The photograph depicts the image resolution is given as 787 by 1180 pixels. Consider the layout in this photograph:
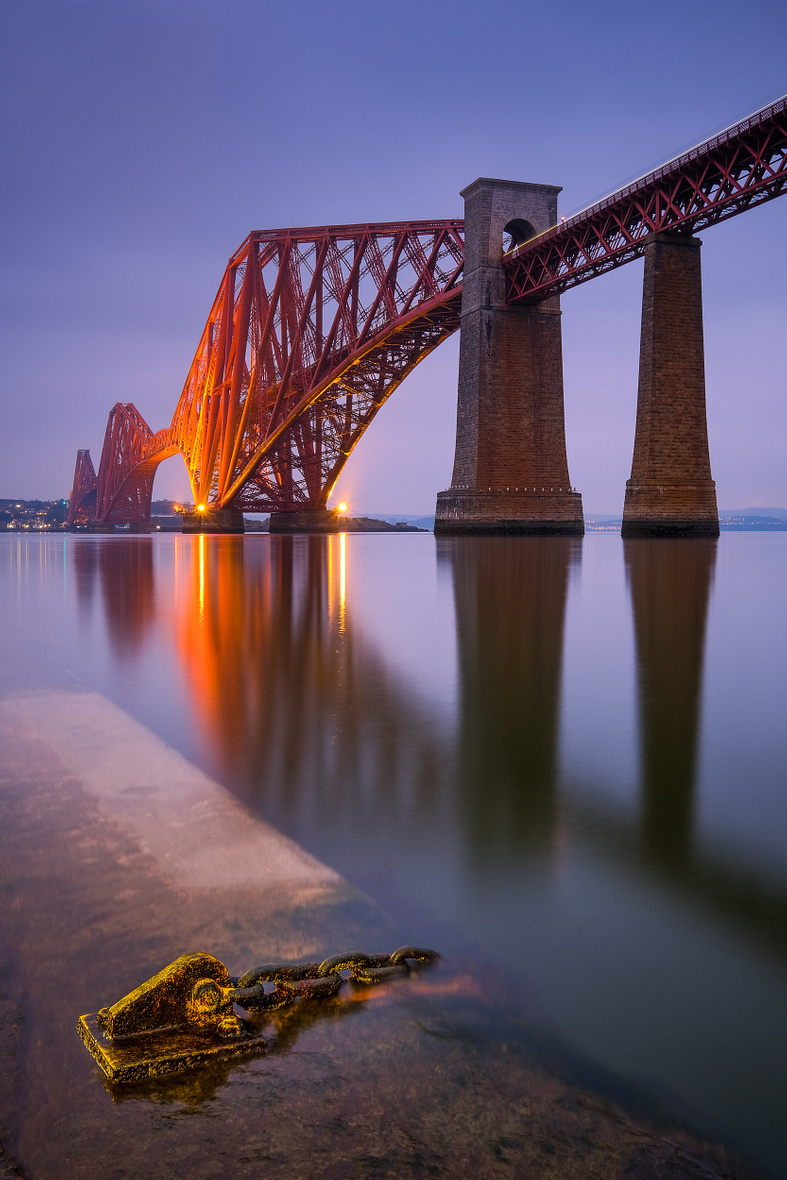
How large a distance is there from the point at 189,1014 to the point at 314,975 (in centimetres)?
26

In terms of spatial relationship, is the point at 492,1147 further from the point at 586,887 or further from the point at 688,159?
the point at 688,159

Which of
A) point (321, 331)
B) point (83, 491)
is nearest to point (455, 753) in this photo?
point (321, 331)

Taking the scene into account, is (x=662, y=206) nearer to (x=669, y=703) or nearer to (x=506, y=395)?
(x=506, y=395)

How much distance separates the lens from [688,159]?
81.0 ft

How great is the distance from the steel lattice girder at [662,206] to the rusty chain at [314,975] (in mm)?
24554

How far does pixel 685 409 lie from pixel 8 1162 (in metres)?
28.0

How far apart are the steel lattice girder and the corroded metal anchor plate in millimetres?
24829

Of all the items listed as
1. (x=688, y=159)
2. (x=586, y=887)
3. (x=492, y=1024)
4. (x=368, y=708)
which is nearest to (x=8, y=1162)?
(x=492, y=1024)

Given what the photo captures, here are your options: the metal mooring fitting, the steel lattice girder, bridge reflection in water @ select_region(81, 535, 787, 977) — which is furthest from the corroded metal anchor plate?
the steel lattice girder

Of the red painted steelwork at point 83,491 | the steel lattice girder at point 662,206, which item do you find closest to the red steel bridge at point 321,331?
the steel lattice girder at point 662,206

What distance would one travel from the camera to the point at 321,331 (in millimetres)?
46812

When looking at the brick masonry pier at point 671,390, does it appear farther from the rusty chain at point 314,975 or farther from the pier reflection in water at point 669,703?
the rusty chain at point 314,975

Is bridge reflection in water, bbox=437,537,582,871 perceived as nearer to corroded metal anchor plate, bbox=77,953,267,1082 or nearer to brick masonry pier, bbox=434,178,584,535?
corroded metal anchor plate, bbox=77,953,267,1082

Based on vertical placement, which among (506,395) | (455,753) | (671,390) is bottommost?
(455,753)
